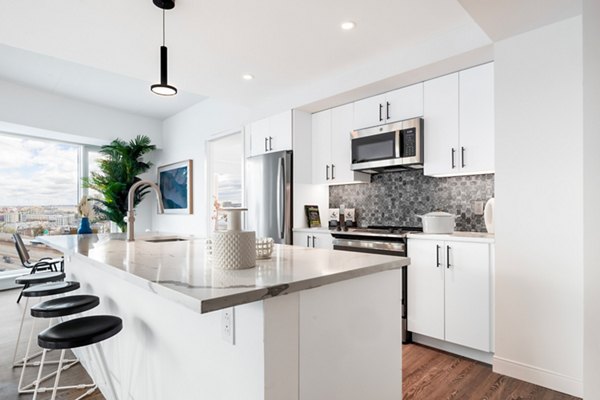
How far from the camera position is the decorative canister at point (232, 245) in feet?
3.88

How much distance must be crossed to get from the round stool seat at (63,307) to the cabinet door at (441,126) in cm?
271

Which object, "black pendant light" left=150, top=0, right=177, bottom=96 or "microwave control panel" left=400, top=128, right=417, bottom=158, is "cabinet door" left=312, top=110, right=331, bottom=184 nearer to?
"microwave control panel" left=400, top=128, right=417, bottom=158

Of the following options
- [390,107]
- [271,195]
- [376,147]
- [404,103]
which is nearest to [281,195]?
[271,195]

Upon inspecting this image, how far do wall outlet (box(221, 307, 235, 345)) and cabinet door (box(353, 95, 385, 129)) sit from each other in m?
2.68

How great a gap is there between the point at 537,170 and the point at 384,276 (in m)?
1.50

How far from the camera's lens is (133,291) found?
1739 mm

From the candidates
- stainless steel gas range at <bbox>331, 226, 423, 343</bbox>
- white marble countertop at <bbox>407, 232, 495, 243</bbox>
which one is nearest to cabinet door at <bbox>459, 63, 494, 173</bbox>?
white marble countertop at <bbox>407, 232, 495, 243</bbox>

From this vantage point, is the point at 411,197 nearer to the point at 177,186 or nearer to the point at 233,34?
the point at 233,34

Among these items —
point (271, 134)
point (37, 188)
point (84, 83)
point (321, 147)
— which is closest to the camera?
point (321, 147)

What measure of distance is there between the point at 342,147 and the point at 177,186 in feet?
11.5

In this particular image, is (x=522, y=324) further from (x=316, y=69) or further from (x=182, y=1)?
(x=182, y=1)

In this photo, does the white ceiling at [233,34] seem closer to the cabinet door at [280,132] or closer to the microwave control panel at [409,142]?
the cabinet door at [280,132]

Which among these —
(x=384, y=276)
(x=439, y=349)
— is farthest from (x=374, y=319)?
(x=439, y=349)

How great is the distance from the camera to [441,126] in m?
2.87
